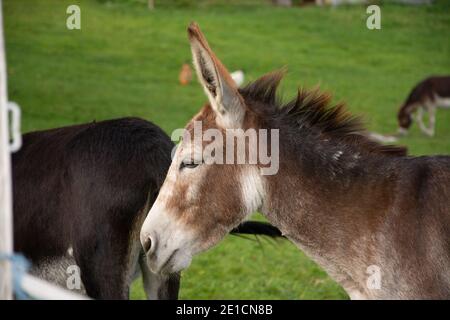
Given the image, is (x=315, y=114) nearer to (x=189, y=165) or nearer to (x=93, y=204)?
(x=189, y=165)

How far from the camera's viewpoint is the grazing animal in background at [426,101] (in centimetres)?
2025

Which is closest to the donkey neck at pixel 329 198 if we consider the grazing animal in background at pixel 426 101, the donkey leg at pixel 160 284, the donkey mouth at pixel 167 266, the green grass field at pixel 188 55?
the donkey mouth at pixel 167 266

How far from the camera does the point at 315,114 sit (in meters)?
4.29

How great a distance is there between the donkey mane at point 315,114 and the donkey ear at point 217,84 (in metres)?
0.20

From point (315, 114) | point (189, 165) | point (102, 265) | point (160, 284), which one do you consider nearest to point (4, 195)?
point (189, 165)

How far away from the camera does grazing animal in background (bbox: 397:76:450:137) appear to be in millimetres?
20250

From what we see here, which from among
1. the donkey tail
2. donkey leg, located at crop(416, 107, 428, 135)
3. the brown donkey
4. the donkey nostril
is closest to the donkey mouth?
the brown donkey

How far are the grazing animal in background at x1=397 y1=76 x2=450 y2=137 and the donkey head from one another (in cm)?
1653

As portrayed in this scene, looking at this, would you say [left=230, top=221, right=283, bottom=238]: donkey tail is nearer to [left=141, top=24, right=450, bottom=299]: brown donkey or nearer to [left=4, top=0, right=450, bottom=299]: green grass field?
[left=141, top=24, right=450, bottom=299]: brown donkey

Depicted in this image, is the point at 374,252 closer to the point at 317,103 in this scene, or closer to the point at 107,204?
the point at 317,103

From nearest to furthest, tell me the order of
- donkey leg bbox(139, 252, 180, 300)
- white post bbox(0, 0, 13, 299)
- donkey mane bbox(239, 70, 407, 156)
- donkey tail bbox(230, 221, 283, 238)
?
white post bbox(0, 0, 13, 299) → donkey mane bbox(239, 70, 407, 156) → donkey leg bbox(139, 252, 180, 300) → donkey tail bbox(230, 221, 283, 238)

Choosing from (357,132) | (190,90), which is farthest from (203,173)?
(190,90)

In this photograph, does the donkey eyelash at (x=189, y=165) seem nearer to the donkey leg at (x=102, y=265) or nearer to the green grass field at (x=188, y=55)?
the donkey leg at (x=102, y=265)
